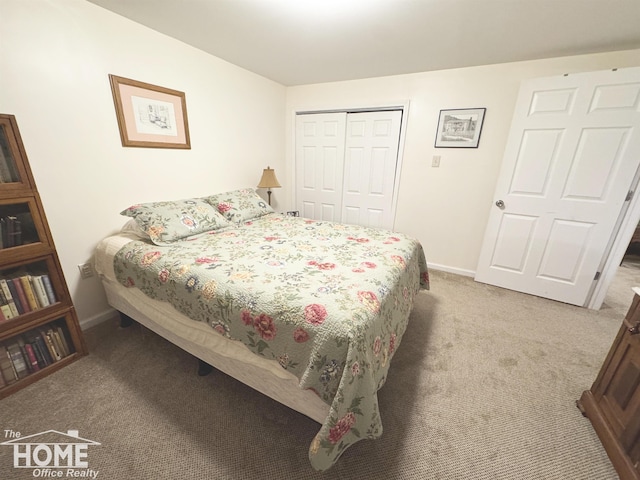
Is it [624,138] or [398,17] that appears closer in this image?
[398,17]

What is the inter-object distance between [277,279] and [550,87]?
2.75 m

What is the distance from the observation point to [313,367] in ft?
3.15

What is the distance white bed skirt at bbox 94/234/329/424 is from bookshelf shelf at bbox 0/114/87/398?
29 cm

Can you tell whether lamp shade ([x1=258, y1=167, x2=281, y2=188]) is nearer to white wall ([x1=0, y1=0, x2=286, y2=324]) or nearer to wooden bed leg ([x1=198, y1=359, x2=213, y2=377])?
white wall ([x1=0, y1=0, x2=286, y2=324])

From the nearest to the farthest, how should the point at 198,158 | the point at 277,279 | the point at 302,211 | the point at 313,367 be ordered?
1. the point at 313,367
2. the point at 277,279
3. the point at 198,158
4. the point at 302,211

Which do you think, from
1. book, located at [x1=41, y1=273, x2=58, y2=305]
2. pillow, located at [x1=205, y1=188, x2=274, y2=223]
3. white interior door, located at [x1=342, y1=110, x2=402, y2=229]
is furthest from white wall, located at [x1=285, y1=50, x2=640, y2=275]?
book, located at [x1=41, y1=273, x2=58, y2=305]

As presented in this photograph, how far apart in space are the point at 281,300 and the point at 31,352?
1595mm

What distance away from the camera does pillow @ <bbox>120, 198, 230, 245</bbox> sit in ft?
5.67

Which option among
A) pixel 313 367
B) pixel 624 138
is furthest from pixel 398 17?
pixel 313 367

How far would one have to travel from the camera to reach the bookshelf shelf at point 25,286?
4.18 ft

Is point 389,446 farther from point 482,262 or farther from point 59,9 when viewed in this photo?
point 59,9

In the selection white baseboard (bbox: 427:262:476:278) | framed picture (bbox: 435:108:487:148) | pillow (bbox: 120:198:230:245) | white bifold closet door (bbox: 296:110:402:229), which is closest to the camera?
pillow (bbox: 120:198:230:245)

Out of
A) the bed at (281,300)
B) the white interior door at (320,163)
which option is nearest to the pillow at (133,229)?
the bed at (281,300)

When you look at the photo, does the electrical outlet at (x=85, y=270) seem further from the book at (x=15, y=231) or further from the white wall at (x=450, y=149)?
the white wall at (x=450, y=149)
